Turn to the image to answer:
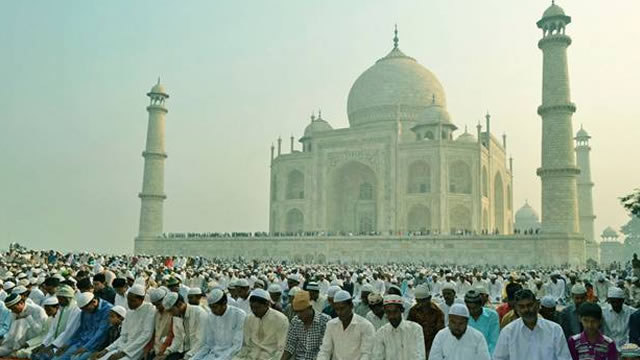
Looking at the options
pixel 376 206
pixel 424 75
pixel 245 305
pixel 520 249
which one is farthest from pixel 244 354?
pixel 424 75

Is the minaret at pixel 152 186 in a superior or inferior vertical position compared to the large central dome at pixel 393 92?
inferior

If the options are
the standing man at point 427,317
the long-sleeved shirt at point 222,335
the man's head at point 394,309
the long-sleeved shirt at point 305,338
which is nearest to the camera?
the man's head at point 394,309

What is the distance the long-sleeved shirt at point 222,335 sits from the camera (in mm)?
5207

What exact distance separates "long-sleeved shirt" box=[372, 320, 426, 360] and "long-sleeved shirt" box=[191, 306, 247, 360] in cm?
155

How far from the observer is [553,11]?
24.7 m

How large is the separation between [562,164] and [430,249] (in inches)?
253

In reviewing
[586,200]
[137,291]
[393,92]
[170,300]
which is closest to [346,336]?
[170,300]

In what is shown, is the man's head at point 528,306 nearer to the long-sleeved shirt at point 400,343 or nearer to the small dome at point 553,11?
the long-sleeved shirt at point 400,343

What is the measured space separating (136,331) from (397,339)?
8.72 feet

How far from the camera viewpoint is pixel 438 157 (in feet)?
95.7

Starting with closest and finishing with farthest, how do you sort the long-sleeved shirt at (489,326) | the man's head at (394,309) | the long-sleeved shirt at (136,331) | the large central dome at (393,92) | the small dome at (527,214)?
the man's head at (394,309) < the long-sleeved shirt at (489,326) < the long-sleeved shirt at (136,331) < the large central dome at (393,92) < the small dome at (527,214)

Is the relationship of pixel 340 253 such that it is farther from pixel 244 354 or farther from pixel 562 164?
pixel 244 354

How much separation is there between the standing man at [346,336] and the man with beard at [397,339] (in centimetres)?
12

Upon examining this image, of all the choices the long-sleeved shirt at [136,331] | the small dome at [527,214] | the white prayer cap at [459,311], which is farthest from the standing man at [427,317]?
the small dome at [527,214]
